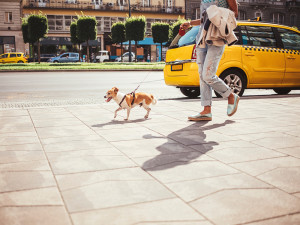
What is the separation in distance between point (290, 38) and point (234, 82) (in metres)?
2.09

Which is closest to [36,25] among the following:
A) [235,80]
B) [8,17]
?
[8,17]

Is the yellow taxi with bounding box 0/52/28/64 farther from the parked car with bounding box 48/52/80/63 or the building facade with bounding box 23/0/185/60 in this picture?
the building facade with bounding box 23/0/185/60

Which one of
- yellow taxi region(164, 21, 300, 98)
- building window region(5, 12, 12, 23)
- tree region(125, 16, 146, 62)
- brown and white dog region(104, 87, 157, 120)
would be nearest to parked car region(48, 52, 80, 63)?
tree region(125, 16, 146, 62)

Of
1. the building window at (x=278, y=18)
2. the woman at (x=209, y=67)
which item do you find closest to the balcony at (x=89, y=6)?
the building window at (x=278, y=18)

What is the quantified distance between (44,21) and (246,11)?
29.5 metres

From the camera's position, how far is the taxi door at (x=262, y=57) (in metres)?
8.16

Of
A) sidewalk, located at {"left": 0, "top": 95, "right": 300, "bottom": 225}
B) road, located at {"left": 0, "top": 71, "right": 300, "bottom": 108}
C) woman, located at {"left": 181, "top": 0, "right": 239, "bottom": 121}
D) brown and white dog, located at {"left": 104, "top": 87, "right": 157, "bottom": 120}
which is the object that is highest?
woman, located at {"left": 181, "top": 0, "right": 239, "bottom": 121}

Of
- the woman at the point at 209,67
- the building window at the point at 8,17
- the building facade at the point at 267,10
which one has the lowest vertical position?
the woman at the point at 209,67

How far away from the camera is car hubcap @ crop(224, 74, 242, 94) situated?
26.1 feet

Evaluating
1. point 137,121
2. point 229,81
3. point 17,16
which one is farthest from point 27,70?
point 17,16

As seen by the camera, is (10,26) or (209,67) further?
(10,26)

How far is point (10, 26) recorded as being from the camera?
158 feet

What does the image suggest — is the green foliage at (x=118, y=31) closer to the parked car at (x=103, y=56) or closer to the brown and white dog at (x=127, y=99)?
the parked car at (x=103, y=56)

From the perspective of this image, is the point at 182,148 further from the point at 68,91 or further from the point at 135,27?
the point at 135,27
